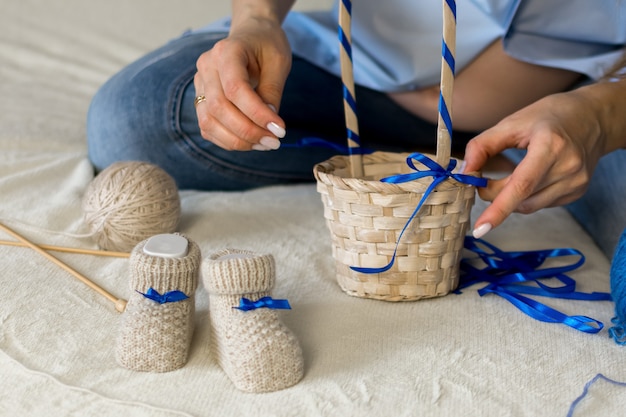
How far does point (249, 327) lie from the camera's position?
646 millimetres

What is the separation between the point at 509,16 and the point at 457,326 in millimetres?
463

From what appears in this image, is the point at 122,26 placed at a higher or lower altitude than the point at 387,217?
lower

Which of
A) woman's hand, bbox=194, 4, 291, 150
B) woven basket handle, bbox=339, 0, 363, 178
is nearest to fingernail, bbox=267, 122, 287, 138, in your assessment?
woman's hand, bbox=194, 4, 291, 150

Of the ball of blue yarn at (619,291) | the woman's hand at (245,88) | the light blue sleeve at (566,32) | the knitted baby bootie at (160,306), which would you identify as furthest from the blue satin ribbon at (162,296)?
the light blue sleeve at (566,32)

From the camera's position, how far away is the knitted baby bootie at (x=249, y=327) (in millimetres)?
625

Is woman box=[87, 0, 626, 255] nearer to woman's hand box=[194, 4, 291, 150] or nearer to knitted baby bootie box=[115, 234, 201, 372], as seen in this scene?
woman's hand box=[194, 4, 291, 150]

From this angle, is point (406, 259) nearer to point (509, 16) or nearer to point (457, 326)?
point (457, 326)

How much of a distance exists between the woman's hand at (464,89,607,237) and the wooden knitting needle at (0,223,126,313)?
40cm

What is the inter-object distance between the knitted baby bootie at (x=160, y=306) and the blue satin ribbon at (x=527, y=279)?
0.34m

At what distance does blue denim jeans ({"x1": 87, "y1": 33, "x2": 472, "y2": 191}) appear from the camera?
3.71ft

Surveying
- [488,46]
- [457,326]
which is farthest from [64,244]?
[488,46]

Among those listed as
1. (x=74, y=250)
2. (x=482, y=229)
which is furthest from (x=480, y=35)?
(x=74, y=250)

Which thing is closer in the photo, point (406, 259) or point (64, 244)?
point (406, 259)

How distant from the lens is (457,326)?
0.75 metres
